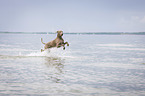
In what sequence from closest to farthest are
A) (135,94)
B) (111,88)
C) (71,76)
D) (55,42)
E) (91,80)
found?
1. (135,94)
2. (111,88)
3. (91,80)
4. (71,76)
5. (55,42)

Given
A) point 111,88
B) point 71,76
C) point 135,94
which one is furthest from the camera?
point 71,76

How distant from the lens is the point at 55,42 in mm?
22469

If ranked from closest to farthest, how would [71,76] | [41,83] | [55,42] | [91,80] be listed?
[41,83] < [91,80] < [71,76] < [55,42]

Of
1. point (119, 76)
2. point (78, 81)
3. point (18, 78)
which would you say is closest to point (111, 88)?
point (78, 81)

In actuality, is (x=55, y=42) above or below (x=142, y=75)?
above

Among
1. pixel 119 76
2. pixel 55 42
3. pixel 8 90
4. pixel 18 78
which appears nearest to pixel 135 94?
pixel 119 76

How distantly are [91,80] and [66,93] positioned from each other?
258 cm

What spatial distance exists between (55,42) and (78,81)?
11869 mm

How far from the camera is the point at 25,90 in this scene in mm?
9117

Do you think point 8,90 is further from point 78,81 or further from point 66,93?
point 78,81

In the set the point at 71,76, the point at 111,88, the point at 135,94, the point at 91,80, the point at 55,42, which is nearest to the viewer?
the point at 135,94

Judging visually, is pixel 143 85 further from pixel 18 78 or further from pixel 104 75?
pixel 18 78

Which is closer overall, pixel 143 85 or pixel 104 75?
pixel 143 85

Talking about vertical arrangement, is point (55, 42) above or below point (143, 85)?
above
